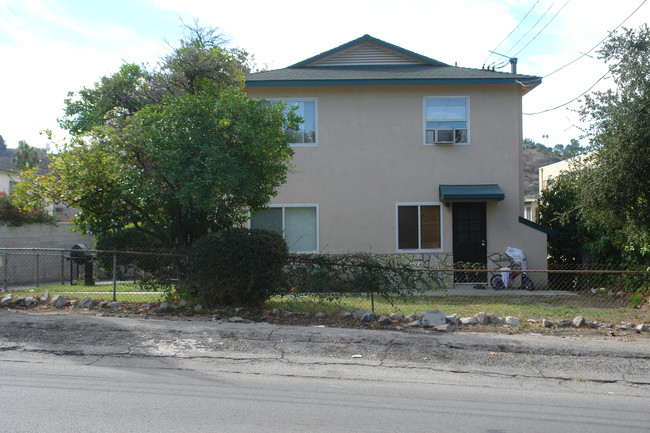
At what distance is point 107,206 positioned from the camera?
10430 millimetres

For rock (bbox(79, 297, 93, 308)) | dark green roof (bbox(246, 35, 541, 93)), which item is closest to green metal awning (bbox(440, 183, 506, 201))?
dark green roof (bbox(246, 35, 541, 93))

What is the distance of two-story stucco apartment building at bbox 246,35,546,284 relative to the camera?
593 inches

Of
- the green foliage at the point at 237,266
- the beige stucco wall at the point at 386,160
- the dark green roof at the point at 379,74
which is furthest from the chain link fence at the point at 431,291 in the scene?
the dark green roof at the point at 379,74

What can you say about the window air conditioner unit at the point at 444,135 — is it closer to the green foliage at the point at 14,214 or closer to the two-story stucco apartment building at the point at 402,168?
the two-story stucco apartment building at the point at 402,168

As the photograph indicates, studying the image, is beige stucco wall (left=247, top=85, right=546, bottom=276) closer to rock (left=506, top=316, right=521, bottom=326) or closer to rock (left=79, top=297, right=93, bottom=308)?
rock (left=506, top=316, right=521, bottom=326)

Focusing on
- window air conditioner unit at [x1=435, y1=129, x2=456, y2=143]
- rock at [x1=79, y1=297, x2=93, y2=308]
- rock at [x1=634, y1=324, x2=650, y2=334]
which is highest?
window air conditioner unit at [x1=435, y1=129, x2=456, y2=143]

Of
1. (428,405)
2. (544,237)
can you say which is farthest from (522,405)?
(544,237)

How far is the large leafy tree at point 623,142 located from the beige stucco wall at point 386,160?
408 centimetres

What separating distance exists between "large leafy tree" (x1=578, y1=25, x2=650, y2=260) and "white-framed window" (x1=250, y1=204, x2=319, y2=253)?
712 centimetres

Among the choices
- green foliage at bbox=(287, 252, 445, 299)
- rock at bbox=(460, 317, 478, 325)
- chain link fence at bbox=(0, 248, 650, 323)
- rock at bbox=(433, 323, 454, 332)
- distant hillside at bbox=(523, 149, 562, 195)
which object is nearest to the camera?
rock at bbox=(433, 323, 454, 332)

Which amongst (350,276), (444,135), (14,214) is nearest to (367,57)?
(444,135)

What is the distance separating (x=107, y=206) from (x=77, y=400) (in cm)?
557

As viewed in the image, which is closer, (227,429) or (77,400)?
(227,429)

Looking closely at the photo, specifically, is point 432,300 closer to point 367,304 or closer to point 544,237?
point 367,304
